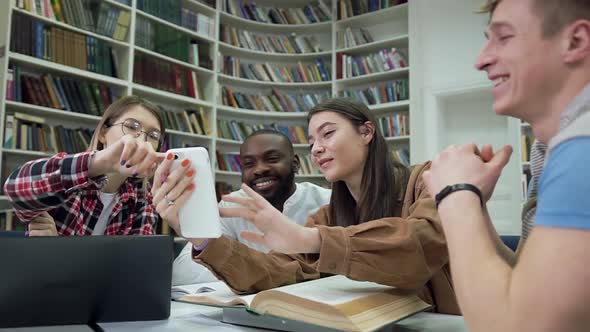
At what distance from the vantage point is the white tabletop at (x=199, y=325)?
2.54ft

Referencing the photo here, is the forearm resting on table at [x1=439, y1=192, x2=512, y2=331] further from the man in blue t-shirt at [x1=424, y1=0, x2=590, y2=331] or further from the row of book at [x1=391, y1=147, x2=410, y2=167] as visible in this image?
the row of book at [x1=391, y1=147, x2=410, y2=167]

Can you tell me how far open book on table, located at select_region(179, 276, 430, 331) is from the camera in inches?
27.6

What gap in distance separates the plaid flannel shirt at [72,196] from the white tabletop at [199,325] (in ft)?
1.24

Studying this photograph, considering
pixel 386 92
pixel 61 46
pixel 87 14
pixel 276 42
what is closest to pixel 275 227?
pixel 61 46

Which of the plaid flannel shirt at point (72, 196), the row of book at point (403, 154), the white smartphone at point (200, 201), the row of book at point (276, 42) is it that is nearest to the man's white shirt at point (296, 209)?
the plaid flannel shirt at point (72, 196)

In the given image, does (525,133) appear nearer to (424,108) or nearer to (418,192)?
(424,108)

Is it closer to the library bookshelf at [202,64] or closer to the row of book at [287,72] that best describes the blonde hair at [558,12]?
the library bookshelf at [202,64]

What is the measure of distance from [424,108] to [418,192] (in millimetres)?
3562

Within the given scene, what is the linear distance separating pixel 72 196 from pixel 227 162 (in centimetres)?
340

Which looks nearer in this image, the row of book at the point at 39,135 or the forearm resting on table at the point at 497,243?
the forearm resting on table at the point at 497,243

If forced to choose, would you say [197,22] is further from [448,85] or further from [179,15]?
[448,85]

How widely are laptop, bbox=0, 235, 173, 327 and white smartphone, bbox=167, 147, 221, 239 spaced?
6cm

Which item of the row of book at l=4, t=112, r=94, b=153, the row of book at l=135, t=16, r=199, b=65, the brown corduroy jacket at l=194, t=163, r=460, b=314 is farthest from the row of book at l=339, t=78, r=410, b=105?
the brown corduroy jacket at l=194, t=163, r=460, b=314

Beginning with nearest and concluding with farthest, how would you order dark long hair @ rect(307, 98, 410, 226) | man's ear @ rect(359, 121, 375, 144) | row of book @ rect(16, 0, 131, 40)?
dark long hair @ rect(307, 98, 410, 226), man's ear @ rect(359, 121, 375, 144), row of book @ rect(16, 0, 131, 40)
